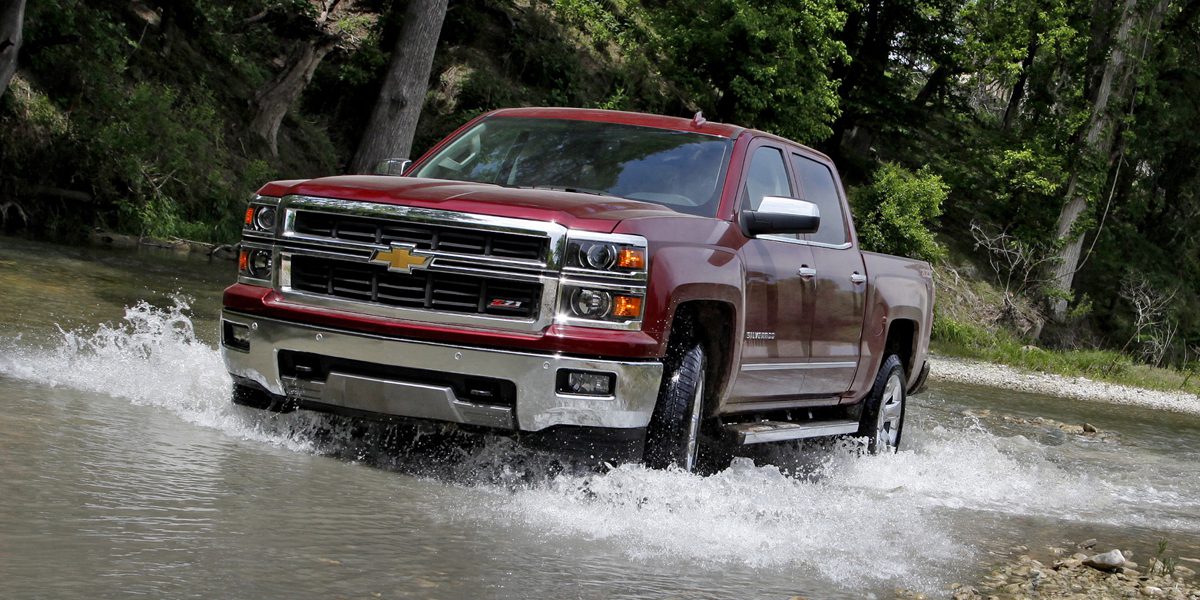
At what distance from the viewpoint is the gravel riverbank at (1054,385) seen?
708 inches

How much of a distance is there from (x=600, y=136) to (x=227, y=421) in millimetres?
2377

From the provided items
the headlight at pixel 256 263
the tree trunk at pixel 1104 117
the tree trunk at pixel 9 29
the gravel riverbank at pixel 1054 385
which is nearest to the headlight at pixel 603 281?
the headlight at pixel 256 263

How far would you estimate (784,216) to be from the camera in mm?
6539

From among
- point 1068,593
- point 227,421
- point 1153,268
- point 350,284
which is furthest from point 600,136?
point 1153,268

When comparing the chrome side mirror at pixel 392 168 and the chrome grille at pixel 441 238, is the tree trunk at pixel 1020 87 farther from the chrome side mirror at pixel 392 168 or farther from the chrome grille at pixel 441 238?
the chrome grille at pixel 441 238

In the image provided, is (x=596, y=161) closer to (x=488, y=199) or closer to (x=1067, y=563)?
(x=488, y=199)

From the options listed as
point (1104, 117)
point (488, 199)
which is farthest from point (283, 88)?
point (1104, 117)

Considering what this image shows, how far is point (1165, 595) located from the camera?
5.55m

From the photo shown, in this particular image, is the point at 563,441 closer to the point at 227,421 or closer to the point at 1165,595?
the point at 227,421

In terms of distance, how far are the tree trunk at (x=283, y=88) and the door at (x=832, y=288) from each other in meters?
15.2

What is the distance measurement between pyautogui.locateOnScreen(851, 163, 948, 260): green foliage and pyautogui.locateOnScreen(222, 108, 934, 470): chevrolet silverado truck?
20.1 m

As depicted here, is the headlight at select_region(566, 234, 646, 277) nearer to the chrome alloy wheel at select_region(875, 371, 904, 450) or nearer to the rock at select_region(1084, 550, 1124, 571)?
the rock at select_region(1084, 550, 1124, 571)

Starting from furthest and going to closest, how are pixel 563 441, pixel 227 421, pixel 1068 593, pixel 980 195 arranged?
pixel 980 195 < pixel 227 421 < pixel 563 441 < pixel 1068 593

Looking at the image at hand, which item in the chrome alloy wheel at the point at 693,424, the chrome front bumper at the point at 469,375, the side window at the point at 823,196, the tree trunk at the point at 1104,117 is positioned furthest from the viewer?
the tree trunk at the point at 1104,117
